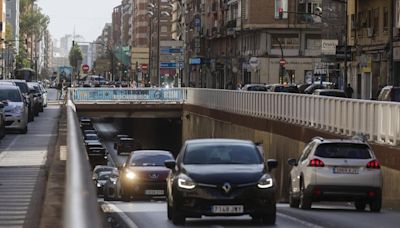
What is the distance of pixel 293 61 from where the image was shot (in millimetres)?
97750

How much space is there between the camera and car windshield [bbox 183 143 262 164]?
18.3m

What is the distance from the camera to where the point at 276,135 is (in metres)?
43.3

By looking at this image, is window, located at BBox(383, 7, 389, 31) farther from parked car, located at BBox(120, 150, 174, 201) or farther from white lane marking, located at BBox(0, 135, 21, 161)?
parked car, located at BBox(120, 150, 174, 201)

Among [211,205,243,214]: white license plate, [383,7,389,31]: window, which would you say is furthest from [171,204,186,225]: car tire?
[383,7,389,31]: window

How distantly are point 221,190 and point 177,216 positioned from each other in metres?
1.01

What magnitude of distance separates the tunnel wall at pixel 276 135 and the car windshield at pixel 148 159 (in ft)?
17.1

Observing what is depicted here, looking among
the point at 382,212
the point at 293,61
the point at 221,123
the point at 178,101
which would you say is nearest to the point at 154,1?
the point at 293,61

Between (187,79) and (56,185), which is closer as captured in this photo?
(56,185)

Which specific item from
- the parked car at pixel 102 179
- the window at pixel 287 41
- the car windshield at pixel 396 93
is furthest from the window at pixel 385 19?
the window at pixel 287 41

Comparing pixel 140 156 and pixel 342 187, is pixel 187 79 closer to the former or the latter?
pixel 140 156

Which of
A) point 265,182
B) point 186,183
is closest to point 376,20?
point 265,182

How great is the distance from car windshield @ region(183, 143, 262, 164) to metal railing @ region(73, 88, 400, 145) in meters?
9.50

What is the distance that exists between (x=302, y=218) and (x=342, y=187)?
2912 millimetres

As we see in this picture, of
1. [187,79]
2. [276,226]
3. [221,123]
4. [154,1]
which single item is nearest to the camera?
[276,226]
